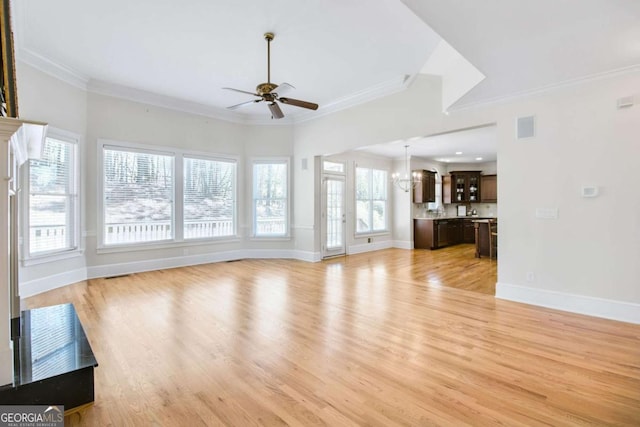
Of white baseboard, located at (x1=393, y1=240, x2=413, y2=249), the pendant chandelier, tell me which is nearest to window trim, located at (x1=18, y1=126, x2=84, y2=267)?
the pendant chandelier

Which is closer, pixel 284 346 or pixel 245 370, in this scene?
pixel 245 370

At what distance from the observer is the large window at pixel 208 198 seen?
6566 mm

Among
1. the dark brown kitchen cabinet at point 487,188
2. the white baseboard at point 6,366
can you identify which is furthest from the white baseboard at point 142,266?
the dark brown kitchen cabinet at point 487,188

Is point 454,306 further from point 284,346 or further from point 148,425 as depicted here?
point 148,425

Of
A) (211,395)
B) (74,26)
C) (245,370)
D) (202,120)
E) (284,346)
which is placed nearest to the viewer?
(211,395)

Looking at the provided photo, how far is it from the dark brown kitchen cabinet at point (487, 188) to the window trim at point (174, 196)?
321 inches

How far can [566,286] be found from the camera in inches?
150

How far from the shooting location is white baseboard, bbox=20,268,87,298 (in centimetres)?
436

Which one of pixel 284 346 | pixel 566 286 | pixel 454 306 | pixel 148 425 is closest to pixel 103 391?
pixel 148 425

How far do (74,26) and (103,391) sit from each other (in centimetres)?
405

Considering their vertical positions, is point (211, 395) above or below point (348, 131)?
below

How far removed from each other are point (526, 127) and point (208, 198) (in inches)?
231

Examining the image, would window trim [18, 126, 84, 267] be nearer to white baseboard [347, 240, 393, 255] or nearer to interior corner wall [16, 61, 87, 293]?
interior corner wall [16, 61, 87, 293]

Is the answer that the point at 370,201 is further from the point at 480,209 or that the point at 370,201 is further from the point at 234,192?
the point at 480,209
